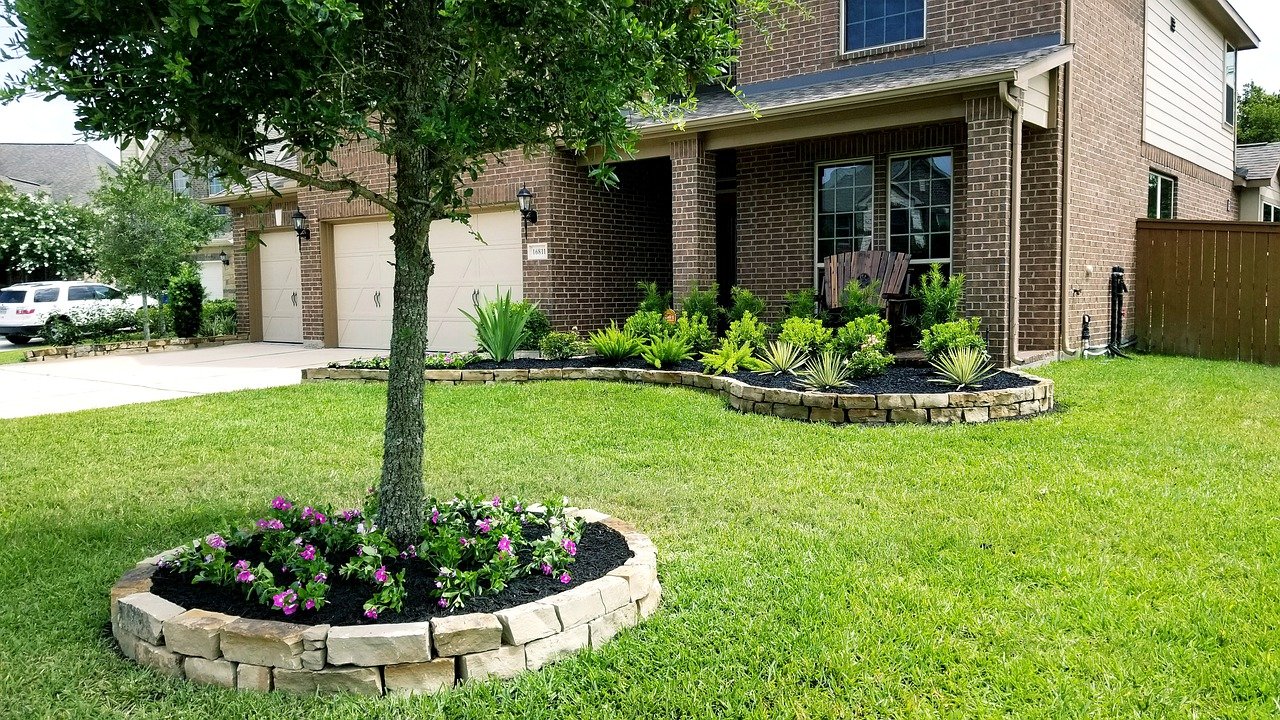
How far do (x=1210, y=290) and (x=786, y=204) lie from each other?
5374mm

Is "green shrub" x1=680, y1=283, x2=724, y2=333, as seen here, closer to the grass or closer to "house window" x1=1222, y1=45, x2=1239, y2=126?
the grass

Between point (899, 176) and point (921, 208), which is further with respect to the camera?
point (899, 176)

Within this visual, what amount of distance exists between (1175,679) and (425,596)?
8.26 feet

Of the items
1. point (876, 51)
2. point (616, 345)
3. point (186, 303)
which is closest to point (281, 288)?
point (186, 303)

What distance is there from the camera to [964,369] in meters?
7.16

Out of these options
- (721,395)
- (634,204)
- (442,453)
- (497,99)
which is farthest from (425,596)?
(634,204)

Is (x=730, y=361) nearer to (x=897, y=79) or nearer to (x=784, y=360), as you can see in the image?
(x=784, y=360)

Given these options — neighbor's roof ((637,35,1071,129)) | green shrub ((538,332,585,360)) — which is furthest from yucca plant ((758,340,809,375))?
green shrub ((538,332,585,360))

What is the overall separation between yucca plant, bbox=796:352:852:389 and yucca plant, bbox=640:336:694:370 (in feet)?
5.38

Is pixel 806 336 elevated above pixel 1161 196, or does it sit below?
below

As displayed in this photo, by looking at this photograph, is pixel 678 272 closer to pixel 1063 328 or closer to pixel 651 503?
pixel 1063 328

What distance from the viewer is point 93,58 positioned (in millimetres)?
2932

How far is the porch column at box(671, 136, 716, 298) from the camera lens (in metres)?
10.8

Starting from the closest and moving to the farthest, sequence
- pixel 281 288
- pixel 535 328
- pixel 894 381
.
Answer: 1. pixel 894 381
2. pixel 535 328
3. pixel 281 288
